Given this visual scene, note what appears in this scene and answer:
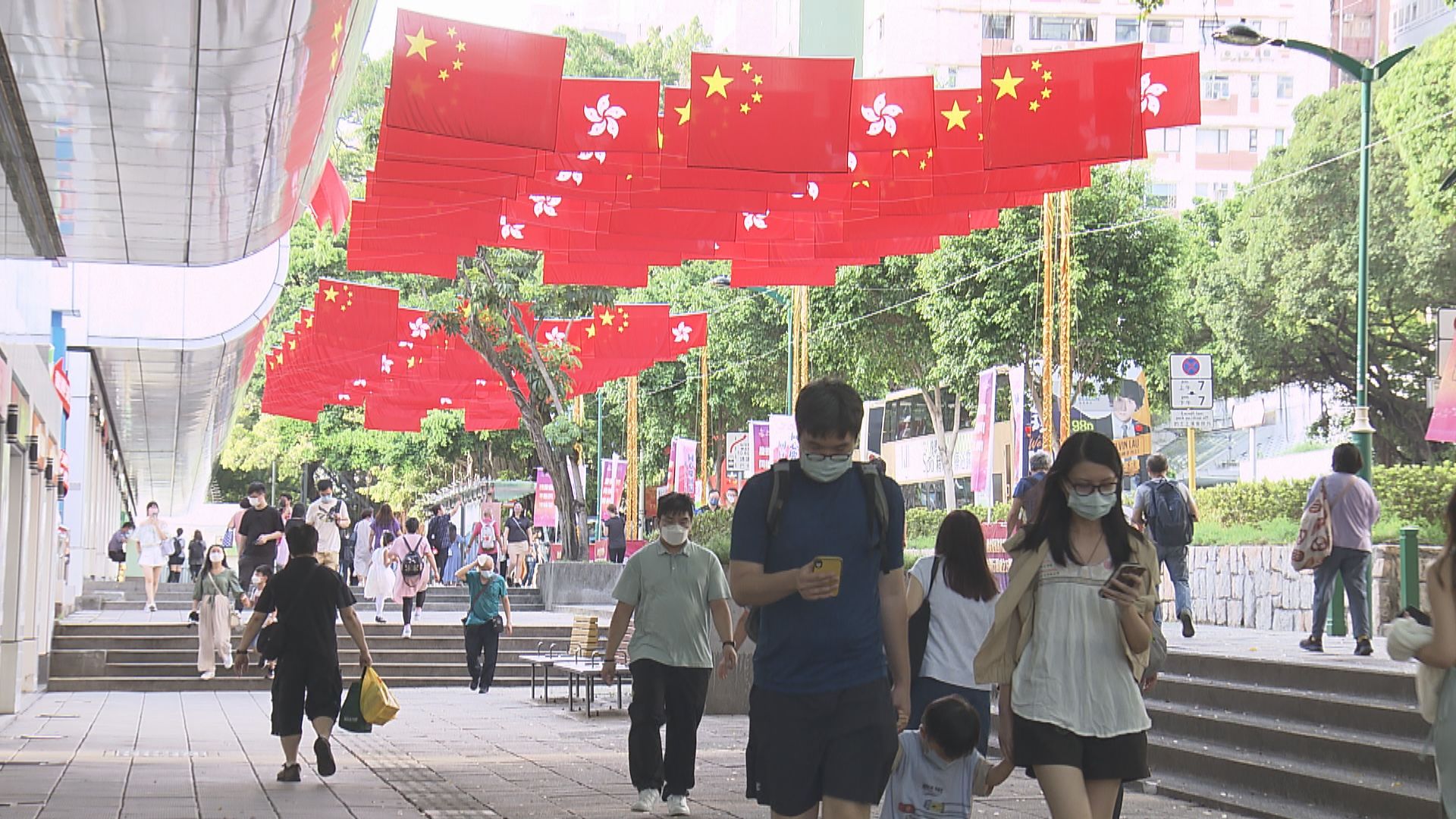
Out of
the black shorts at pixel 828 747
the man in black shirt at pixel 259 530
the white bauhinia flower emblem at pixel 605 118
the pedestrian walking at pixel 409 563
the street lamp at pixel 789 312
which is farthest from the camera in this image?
the street lamp at pixel 789 312

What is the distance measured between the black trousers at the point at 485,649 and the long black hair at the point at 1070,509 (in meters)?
15.3

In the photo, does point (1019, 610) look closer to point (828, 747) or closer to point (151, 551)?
point (828, 747)

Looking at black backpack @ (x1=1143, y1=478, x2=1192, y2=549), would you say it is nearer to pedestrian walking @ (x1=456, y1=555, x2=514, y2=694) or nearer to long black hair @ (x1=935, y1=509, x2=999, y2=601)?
long black hair @ (x1=935, y1=509, x2=999, y2=601)

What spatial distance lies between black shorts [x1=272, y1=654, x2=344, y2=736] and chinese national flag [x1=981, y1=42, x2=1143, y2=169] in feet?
26.5

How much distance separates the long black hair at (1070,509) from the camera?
528 cm

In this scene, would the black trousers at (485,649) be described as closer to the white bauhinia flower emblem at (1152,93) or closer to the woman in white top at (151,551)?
the white bauhinia flower emblem at (1152,93)

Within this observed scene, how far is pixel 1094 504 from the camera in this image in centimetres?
525

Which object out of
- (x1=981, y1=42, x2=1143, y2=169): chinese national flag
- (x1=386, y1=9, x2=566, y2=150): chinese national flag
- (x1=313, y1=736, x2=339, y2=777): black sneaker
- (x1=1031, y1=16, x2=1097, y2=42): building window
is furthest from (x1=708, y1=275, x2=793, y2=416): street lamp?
(x1=1031, y1=16, x2=1097, y2=42): building window

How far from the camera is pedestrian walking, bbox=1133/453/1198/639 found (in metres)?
14.8

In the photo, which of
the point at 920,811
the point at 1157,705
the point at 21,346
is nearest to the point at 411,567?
the point at 21,346

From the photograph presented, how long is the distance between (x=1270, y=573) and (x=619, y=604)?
13.0 meters

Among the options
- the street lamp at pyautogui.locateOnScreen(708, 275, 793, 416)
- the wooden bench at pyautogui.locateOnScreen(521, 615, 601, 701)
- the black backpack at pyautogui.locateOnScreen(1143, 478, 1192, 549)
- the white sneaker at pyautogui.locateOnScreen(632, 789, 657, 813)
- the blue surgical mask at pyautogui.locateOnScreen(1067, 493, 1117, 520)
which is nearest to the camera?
the blue surgical mask at pyautogui.locateOnScreen(1067, 493, 1117, 520)

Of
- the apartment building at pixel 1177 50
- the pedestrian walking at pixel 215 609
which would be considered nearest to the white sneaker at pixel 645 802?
the pedestrian walking at pixel 215 609

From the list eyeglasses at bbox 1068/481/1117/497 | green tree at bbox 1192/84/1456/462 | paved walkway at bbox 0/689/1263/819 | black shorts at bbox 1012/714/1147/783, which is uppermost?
green tree at bbox 1192/84/1456/462
